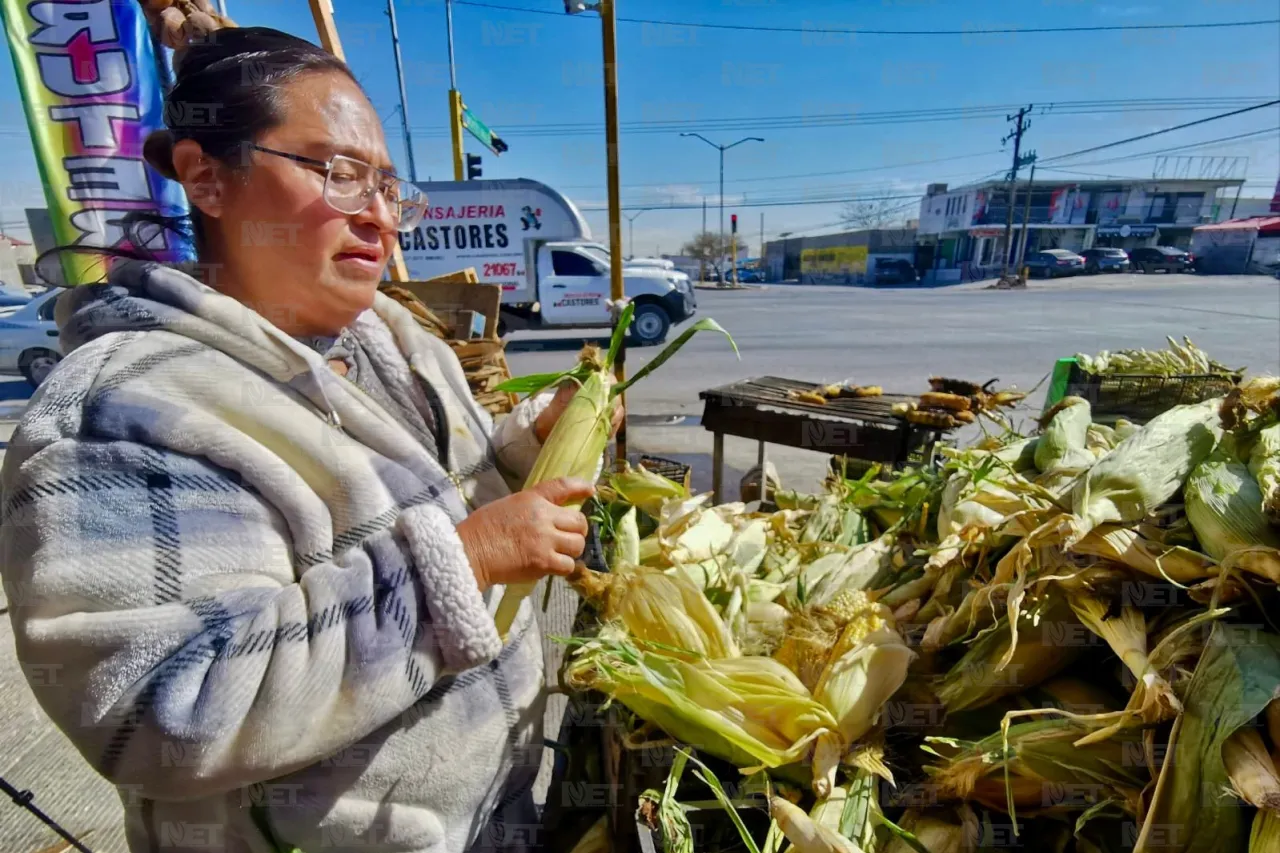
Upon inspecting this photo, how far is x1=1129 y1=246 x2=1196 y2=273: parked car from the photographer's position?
3681 centimetres

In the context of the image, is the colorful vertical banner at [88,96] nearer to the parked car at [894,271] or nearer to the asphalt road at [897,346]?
the asphalt road at [897,346]

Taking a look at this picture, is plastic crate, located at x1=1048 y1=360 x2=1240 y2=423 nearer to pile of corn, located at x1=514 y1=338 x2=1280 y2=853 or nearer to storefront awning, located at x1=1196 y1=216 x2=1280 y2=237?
pile of corn, located at x1=514 y1=338 x2=1280 y2=853

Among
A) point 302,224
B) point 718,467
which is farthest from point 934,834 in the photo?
point 718,467

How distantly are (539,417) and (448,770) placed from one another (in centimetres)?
78

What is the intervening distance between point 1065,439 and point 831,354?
939 centimetres

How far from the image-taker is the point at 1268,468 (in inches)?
46.4

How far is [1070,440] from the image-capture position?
6.16 feet

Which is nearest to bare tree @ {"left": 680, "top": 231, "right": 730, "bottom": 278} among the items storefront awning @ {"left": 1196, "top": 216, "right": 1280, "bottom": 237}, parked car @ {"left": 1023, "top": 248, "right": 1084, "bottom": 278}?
parked car @ {"left": 1023, "top": 248, "right": 1084, "bottom": 278}

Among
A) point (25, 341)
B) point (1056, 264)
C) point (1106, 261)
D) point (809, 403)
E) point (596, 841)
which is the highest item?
point (809, 403)

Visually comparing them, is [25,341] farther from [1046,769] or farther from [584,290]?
[1046,769]

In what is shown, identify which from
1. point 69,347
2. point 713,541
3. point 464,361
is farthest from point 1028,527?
point 464,361

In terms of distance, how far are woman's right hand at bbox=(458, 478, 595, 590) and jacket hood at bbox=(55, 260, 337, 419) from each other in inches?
15.5

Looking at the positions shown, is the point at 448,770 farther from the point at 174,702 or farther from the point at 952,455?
the point at 952,455

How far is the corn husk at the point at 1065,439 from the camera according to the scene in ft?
5.76
